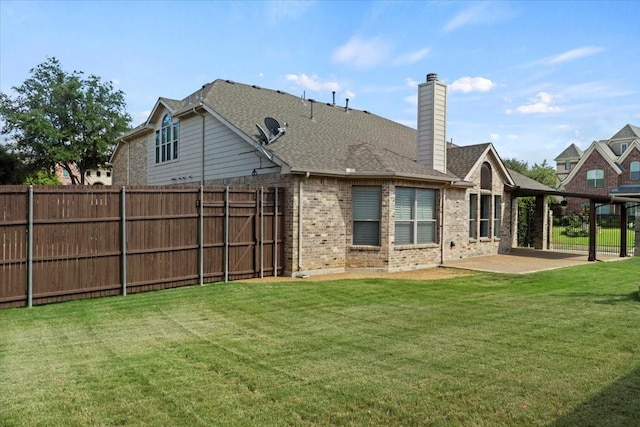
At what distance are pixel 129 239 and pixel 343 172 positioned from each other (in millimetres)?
5956

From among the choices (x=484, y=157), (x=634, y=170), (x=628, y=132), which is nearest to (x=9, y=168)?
(x=484, y=157)

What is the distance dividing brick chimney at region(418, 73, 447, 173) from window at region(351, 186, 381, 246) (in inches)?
143

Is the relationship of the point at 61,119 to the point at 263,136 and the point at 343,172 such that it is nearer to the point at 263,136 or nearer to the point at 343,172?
the point at 263,136

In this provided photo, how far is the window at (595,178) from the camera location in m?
45.2

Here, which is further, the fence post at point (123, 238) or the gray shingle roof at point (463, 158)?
the gray shingle roof at point (463, 158)

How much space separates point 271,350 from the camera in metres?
5.70

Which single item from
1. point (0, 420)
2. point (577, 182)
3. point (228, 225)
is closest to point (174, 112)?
point (228, 225)

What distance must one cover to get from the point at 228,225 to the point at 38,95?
35.0 m

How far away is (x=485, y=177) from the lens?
18.2 m

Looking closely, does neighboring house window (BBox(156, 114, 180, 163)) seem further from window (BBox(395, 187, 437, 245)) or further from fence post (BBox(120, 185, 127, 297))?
window (BBox(395, 187, 437, 245))

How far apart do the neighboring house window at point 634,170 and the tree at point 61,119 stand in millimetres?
48330

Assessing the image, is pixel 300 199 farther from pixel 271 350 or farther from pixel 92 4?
pixel 92 4

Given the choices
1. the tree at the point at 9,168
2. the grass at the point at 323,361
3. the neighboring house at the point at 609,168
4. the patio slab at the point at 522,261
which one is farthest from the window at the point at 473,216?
the tree at the point at 9,168

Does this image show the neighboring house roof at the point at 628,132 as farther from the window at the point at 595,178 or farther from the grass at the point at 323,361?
the grass at the point at 323,361
